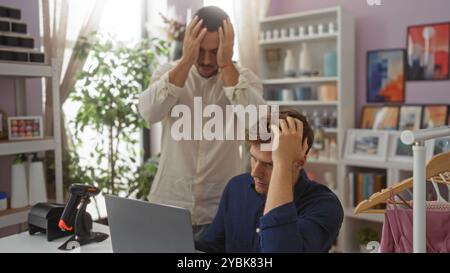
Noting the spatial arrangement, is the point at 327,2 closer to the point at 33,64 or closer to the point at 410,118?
the point at 410,118

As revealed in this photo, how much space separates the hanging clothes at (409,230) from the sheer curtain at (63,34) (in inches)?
80.4

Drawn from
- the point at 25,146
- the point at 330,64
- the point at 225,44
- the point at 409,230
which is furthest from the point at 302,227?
the point at 330,64

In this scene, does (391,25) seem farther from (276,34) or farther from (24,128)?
(24,128)

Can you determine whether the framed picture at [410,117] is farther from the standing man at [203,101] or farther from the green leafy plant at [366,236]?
the standing man at [203,101]

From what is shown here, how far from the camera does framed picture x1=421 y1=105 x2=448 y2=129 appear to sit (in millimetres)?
3170

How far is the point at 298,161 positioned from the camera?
125 cm

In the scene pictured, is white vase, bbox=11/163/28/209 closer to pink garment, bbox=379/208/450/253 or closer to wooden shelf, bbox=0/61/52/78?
wooden shelf, bbox=0/61/52/78

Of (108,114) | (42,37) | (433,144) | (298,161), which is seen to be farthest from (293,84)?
(298,161)

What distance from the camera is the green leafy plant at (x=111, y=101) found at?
2.81 metres

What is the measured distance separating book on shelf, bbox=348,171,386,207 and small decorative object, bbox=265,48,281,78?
A: 1.07 meters

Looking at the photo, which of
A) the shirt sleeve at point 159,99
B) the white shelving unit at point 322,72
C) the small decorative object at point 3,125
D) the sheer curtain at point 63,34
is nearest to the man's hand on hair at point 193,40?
the shirt sleeve at point 159,99

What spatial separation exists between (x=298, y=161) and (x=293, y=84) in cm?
271

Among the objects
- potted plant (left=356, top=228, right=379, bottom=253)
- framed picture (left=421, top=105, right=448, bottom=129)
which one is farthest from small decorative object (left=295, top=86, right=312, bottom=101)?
potted plant (left=356, top=228, right=379, bottom=253)
